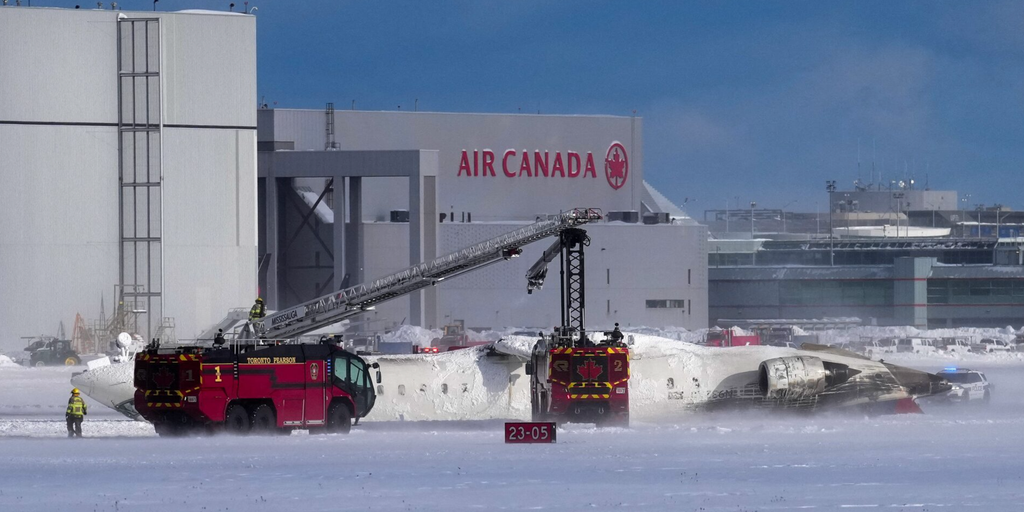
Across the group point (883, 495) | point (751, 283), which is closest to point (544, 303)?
point (751, 283)

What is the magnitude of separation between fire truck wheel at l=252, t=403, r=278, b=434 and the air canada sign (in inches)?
2760

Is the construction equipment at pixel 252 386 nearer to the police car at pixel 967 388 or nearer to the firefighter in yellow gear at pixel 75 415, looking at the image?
the firefighter in yellow gear at pixel 75 415

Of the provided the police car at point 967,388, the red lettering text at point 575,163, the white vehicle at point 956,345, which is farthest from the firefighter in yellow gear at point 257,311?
the red lettering text at point 575,163

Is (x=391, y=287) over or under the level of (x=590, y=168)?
under

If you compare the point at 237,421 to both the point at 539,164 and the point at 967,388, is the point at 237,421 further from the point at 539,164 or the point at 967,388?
the point at 539,164

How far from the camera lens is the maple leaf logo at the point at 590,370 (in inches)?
1492

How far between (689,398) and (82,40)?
49.0 meters

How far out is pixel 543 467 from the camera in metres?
28.6

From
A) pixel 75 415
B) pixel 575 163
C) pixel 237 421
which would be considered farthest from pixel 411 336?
pixel 237 421

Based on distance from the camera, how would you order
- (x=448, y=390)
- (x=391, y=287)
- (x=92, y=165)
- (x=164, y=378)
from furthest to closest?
(x=92, y=165) → (x=391, y=287) → (x=448, y=390) → (x=164, y=378)

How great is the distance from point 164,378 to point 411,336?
49.7 metres

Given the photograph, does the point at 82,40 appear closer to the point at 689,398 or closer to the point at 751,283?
the point at 689,398

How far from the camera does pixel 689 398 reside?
135ft

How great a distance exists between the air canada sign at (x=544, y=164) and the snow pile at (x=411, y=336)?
70.2 ft
